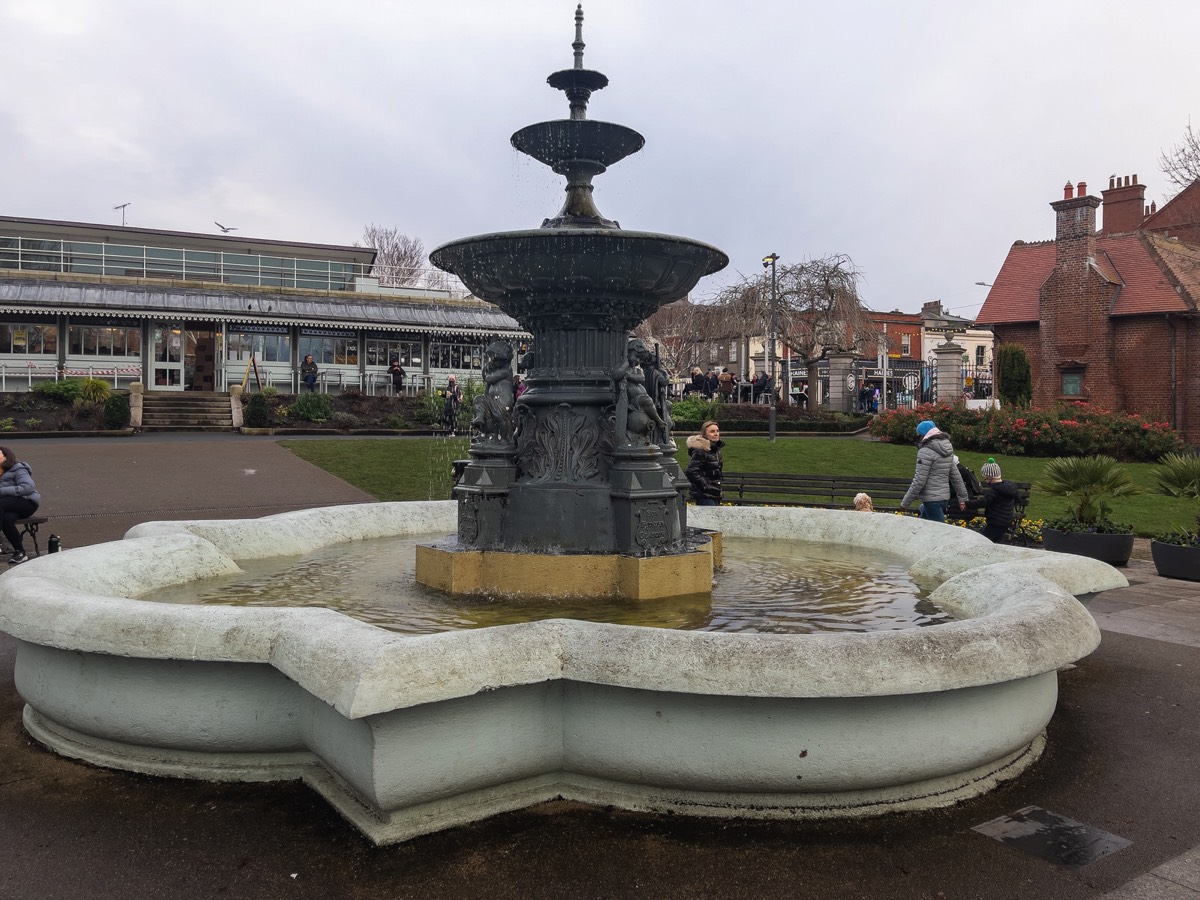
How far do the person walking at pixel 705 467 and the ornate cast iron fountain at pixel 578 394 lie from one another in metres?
3.64

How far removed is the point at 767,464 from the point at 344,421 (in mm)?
15039

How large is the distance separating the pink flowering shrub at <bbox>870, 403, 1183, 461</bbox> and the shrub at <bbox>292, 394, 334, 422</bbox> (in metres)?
20.8

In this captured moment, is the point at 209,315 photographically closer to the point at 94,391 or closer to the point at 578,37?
the point at 94,391

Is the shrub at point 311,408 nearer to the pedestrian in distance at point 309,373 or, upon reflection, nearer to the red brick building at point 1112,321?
the pedestrian in distance at point 309,373

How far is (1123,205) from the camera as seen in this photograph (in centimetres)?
4200

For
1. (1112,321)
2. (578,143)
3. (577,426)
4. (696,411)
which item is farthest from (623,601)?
(1112,321)

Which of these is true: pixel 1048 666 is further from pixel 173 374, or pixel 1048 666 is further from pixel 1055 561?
pixel 173 374

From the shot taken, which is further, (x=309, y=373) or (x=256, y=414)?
(x=309, y=373)

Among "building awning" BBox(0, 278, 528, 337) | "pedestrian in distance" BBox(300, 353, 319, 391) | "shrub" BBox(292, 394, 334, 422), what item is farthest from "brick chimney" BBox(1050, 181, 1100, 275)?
"pedestrian in distance" BBox(300, 353, 319, 391)

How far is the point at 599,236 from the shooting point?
5.70 m

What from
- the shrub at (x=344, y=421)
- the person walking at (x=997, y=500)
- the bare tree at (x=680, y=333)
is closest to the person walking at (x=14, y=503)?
the person walking at (x=997, y=500)

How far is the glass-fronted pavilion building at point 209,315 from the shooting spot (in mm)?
34406

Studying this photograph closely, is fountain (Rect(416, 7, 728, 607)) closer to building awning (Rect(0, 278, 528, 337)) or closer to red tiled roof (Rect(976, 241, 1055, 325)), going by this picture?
building awning (Rect(0, 278, 528, 337))

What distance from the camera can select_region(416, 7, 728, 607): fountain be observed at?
229 inches
